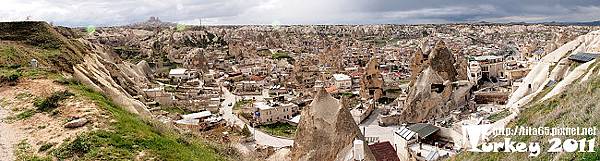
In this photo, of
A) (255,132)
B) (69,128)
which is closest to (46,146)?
(69,128)

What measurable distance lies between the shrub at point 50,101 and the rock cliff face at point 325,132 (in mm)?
7499

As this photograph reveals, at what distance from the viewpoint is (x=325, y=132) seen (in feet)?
56.5

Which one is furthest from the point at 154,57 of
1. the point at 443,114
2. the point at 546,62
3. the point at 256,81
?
the point at 546,62

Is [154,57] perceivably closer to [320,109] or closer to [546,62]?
[546,62]

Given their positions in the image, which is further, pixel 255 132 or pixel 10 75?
pixel 255 132

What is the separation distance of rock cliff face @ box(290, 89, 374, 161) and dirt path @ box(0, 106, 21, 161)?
8670 mm

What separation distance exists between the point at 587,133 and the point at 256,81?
49365 millimetres

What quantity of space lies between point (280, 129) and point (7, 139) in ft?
84.2

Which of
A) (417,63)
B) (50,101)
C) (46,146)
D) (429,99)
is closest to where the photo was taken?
(46,146)

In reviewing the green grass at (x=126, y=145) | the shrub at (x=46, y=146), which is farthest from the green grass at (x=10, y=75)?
the shrub at (x=46, y=146)

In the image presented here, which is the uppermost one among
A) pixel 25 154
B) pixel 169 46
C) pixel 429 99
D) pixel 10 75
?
pixel 10 75

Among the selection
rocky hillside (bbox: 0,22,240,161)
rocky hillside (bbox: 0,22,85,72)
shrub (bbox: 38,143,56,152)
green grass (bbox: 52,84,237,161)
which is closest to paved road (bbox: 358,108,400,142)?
rocky hillside (bbox: 0,22,240,161)

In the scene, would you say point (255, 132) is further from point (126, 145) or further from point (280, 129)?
point (126, 145)

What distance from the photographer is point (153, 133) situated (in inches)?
545
